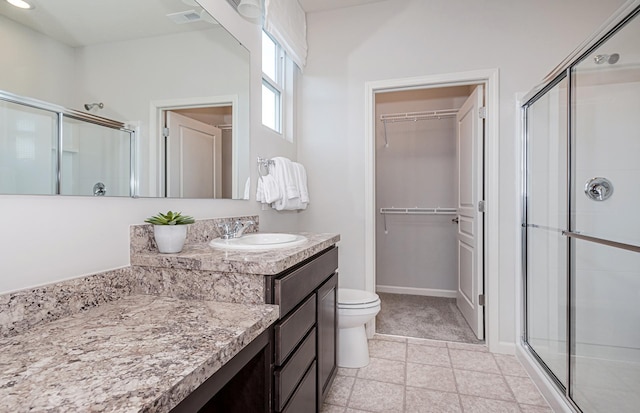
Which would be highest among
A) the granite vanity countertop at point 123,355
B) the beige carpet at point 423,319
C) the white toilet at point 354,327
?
the granite vanity countertop at point 123,355

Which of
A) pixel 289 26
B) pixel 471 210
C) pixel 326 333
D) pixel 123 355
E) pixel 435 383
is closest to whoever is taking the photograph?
pixel 123 355

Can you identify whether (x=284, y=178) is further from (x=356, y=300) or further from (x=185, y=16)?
(x=185, y=16)

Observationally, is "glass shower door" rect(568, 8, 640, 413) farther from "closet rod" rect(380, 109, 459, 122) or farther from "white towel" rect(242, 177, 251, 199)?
"white towel" rect(242, 177, 251, 199)

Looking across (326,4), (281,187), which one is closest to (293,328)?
(281,187)

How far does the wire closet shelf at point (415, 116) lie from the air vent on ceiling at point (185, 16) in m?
2.32

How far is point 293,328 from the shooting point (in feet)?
3.91

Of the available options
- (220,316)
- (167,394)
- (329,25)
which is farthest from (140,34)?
(329,25)

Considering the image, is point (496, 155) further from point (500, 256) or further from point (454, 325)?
point (454, 325)

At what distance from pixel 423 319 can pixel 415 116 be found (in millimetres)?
2039

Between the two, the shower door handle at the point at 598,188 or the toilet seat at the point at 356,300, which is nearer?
the shower door handle at the point at 598,188

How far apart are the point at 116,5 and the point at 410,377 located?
7.49 feet

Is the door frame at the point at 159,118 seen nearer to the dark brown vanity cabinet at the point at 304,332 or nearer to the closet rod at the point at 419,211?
the dark brown vanity cabinet at the point at 304,332

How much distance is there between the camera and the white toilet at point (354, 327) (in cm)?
198

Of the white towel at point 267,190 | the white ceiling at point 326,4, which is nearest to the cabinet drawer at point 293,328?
the white towel at point 267,190
